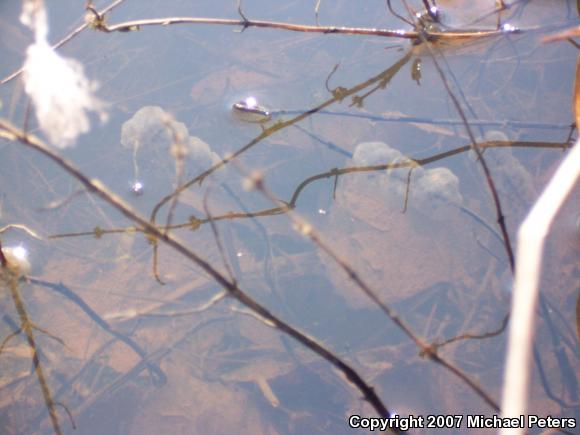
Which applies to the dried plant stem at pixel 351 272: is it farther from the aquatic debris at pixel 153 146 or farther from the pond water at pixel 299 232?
the aquatic debris at pixel 153 146

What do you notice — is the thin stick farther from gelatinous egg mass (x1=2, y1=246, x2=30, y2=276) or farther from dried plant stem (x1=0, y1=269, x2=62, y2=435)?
dried plant stem (x1=0, y1=269, x2=62, y2=435)

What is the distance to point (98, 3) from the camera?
149 inches

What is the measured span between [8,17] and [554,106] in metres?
3.85

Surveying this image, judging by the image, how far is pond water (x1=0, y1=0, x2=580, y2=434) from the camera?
270 centimetres

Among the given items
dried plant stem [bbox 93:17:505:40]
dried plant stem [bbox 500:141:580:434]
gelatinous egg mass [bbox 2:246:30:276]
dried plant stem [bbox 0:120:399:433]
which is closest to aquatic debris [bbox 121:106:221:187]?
dried plant stem [bbox 93:17:505:40]

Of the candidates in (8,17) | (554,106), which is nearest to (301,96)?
(554,106)

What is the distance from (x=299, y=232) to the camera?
2.86 meters

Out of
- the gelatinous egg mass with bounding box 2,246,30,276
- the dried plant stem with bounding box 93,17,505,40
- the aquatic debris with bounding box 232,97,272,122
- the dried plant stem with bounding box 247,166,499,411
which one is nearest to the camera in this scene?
the dried plant stem with bounding box 247,166,499,411

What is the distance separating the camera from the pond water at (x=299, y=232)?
270cm

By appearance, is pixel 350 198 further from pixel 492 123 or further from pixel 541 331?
pixel 541 331

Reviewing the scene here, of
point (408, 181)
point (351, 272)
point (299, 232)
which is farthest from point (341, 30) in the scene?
point (351, 272)

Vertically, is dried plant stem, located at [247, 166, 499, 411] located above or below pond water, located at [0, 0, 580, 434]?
below

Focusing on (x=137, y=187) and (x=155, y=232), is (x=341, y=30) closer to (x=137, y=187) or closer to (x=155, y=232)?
(x=137, y=187)

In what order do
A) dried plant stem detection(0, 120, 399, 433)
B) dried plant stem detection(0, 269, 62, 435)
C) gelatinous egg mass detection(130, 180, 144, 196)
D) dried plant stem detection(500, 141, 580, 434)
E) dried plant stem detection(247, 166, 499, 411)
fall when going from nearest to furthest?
1. dried plant stem detection(500, 141, 580, 434)
2. dried plant stem detection(247, 166, 499, 411)
3. dried plant stem detection(0, 120, 399, 433)
4. dried plant stem detection(0, 269, 62, 435)
5. gelatinous egg mass detection(130, 180, 144, 196)
